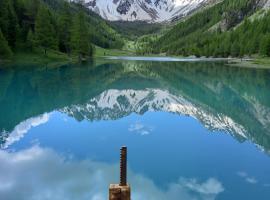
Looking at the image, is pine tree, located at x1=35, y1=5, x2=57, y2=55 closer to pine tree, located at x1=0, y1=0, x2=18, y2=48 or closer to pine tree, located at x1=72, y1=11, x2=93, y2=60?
pine tree, located at x1=0, y1=0, x2=18, y2=48

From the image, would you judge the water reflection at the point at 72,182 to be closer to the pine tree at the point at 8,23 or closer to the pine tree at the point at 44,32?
the pine tree at the point at 8,23

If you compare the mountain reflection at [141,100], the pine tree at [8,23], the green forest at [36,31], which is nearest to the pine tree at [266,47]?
the green forest at [36,31]

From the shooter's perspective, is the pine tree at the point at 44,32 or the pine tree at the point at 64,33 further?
the pine tree at the point at 64,33

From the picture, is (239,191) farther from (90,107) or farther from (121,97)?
(121,97)

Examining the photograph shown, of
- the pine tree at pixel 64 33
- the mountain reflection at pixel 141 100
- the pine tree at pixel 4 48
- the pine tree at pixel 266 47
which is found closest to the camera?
the mountain reflection at pixel 141 100

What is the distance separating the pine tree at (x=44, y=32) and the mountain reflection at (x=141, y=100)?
141 ft

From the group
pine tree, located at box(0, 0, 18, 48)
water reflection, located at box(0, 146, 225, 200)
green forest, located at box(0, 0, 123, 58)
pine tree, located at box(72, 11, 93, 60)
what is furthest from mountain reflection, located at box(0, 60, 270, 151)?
pine tree, located at box(72, 11, 93, 60)

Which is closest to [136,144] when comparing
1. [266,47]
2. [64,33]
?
[64,33]

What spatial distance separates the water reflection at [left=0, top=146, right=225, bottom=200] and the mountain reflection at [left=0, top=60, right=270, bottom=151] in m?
5.13

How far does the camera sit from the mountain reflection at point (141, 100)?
35.5 metres

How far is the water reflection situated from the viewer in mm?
17328

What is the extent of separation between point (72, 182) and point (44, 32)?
9943cm

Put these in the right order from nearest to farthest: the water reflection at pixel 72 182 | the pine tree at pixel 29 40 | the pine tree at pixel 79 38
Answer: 1. the water reflection at pixel 72 182
2. the pine tree at pixel 29 40
3. the pine tree at pixel 79 38

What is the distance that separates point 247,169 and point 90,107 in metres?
25.1
